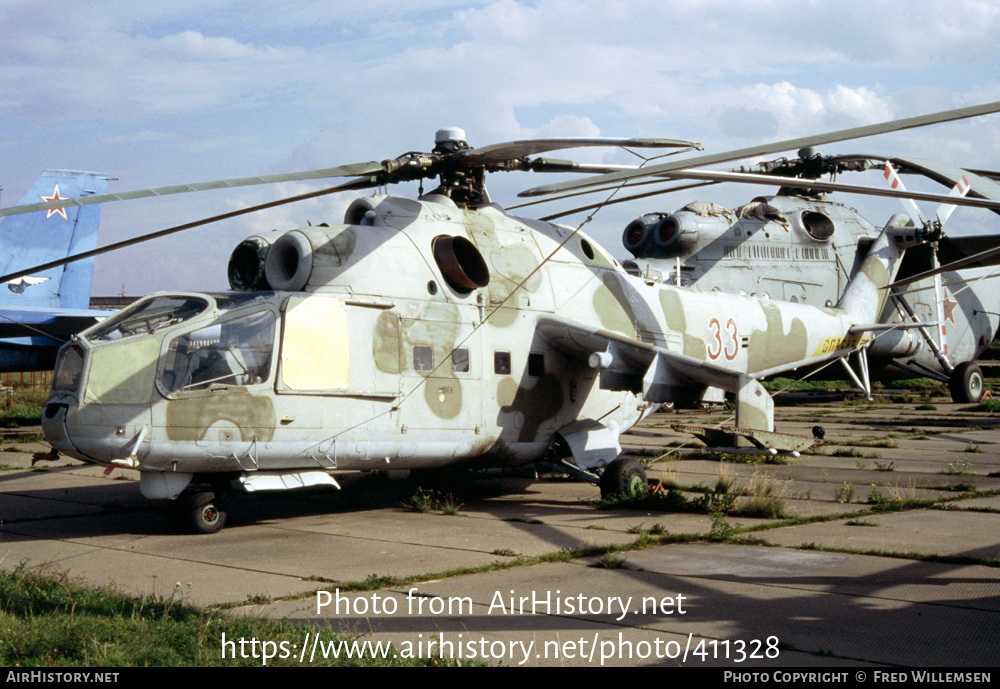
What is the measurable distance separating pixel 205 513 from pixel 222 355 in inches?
60.6

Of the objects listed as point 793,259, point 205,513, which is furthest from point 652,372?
point 793,259

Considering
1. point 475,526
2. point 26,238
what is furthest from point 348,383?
point 26,238

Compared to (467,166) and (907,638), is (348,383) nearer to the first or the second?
(467,166)

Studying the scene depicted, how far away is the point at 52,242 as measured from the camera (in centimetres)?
2369

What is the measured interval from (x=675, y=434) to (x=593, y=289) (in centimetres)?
753

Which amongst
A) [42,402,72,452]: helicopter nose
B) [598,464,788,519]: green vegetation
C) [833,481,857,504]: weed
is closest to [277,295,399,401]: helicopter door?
[42,402,72,452]: helicopter nose

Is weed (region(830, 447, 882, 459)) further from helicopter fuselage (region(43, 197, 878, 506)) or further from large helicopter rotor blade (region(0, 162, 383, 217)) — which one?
large helicopter rotor blade (region(0, 162, 383, 217))

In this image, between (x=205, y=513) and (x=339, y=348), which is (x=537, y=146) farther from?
(x=205, y=513)

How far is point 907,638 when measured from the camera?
5020 mm

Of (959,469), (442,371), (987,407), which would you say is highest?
(987,407)

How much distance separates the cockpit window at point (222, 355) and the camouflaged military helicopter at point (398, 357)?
1 cm

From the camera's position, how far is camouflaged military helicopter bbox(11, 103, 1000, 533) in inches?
322

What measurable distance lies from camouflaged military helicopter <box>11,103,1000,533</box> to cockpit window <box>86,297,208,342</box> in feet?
0.06

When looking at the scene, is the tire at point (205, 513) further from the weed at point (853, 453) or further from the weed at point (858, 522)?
the weed at point (853, 453)
